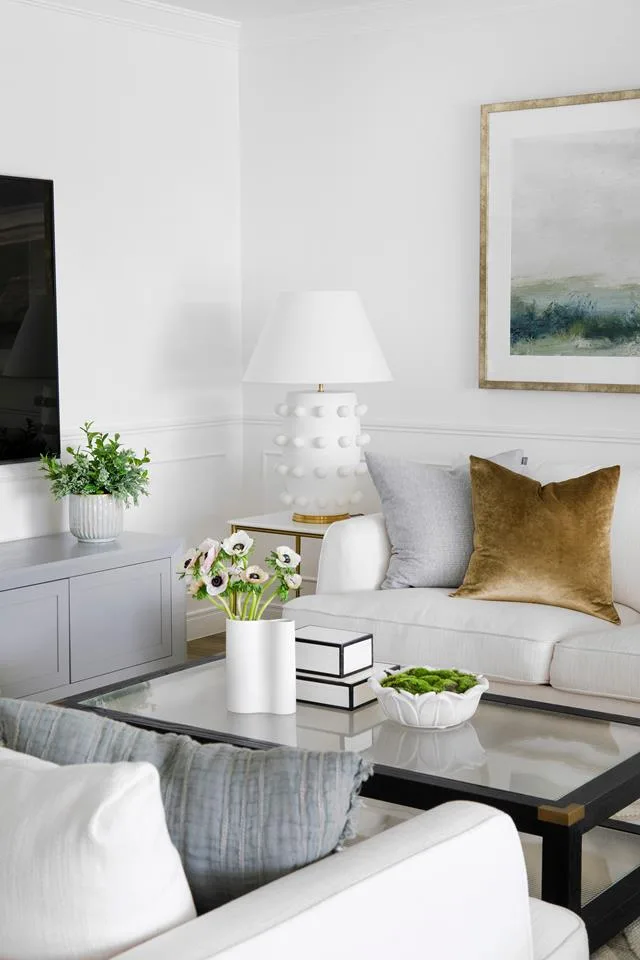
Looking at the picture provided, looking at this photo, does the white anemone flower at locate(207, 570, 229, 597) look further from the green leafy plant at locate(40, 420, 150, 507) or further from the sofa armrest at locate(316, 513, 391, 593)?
the green leafy plant at locate(40, 420, 150, 507)

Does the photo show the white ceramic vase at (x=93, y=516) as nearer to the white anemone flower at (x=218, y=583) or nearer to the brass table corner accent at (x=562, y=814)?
the white anemone flower at (x=218, y=583)

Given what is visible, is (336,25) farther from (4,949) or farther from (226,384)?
(4,949)

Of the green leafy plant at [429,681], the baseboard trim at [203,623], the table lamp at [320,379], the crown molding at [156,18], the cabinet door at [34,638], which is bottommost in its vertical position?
the baseboard trim at [203,623]

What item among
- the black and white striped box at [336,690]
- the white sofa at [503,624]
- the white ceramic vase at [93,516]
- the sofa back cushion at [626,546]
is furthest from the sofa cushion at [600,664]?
the white ceramic vase at [93,516]

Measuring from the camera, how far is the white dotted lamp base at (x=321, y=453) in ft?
15.4

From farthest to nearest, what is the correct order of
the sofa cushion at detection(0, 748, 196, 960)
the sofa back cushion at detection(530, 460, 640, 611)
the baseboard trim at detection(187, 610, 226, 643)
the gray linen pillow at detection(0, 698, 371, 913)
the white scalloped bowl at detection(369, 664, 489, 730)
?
1. the baseboard trim at detection(187, 610, 226, 643)
2. the sofa back cushion at detection(530, 460, 640, 611)
3. the white scalloped bowl at detection(369, 664, 489, 730)
4. the gray linen pillow at detection(0, 698, 371, 913)
5. the sofa cushion at detection(0, 748, 196, 960)

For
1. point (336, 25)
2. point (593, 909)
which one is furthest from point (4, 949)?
point (336, 25)

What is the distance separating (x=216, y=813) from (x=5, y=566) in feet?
9.04

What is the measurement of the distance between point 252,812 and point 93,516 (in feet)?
10.2

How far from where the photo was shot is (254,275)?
5.54 m

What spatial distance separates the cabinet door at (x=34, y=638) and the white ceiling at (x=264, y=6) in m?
2.46

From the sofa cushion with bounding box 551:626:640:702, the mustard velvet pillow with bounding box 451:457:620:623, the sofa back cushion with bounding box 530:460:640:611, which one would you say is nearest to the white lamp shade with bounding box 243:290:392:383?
the mustard velvet pillow with bounding box 451:457:620:623

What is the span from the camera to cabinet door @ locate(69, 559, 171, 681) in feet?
14.1

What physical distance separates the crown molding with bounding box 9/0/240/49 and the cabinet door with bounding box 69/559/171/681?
2.09m
